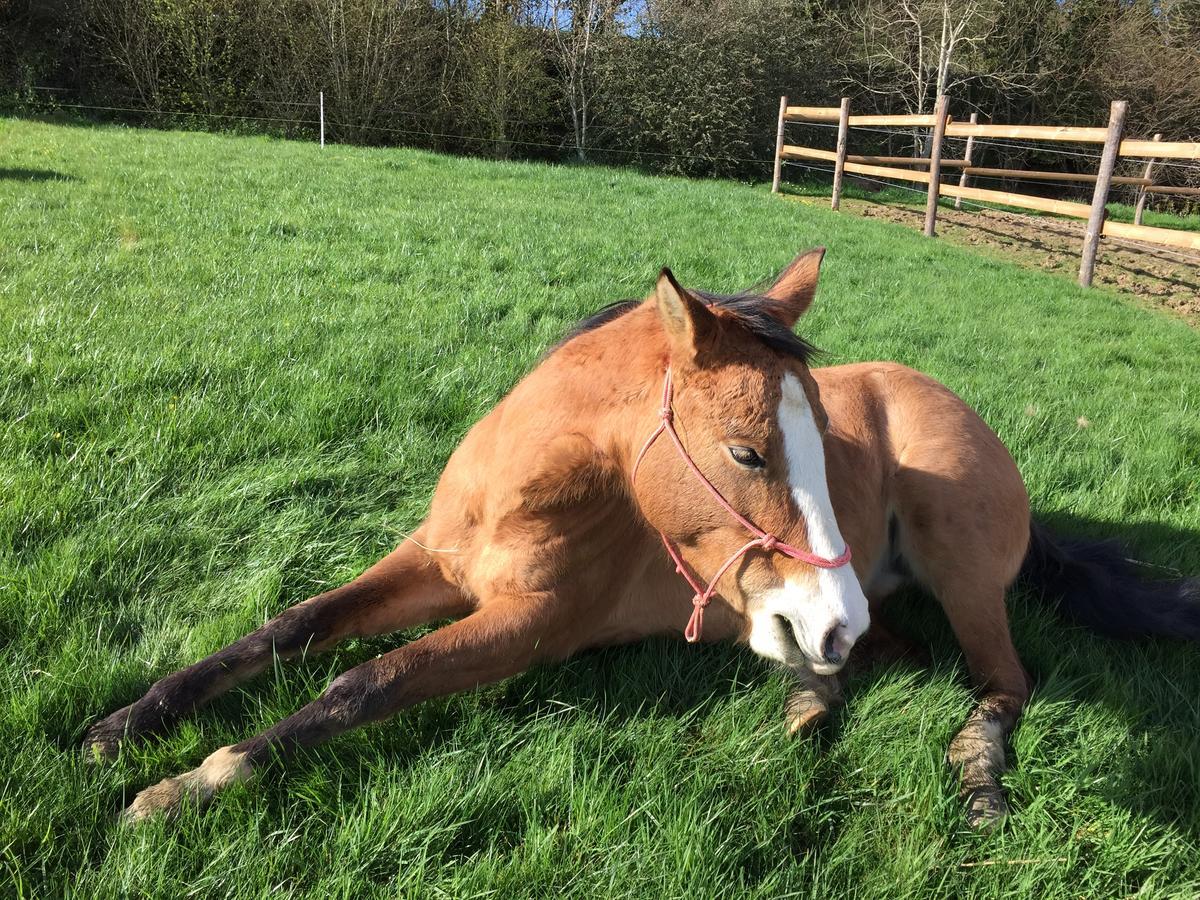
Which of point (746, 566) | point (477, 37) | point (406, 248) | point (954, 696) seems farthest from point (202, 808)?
point (477, 37)

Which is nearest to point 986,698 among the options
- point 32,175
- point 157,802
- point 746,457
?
point 746,457

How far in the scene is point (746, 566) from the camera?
2008 millimetres

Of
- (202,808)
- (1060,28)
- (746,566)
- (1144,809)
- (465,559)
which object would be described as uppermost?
(1060,28)

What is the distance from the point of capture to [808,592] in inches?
75.0

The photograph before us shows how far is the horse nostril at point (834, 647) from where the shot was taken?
185 centimetres

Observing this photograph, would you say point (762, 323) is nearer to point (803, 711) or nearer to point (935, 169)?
point (803, 711)

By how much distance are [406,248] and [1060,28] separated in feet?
92.1

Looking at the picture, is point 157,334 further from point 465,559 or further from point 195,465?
point 465,559

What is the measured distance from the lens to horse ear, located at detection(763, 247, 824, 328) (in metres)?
2.39

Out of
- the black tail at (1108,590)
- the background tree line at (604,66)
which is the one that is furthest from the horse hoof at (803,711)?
the background tree line at (604,66)

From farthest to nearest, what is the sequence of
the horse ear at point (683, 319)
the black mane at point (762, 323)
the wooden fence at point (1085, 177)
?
1. the wooden fence at point (1085, 177)
2. the black mane at point (762, 323)
3. the horse ear at point (683, 319)

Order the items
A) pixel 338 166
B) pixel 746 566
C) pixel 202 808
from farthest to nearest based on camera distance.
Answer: pixel 338 166 → pixel 746 566 → pixel 202 808

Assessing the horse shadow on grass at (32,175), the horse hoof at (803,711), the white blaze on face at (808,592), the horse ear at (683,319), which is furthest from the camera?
the horse shadow on grass at (32,175)

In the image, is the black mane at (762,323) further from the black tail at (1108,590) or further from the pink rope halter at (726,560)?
the black tail at (1108,590)
